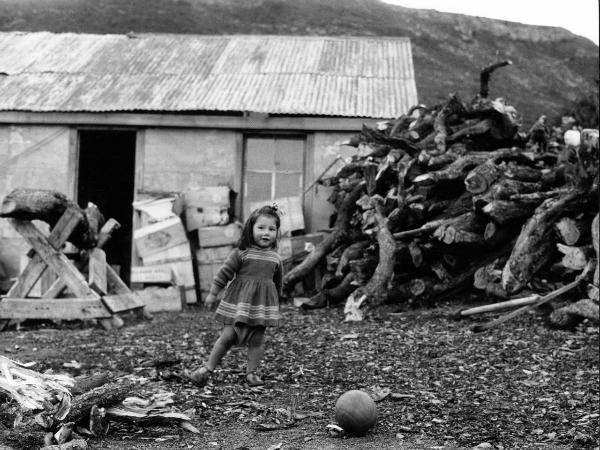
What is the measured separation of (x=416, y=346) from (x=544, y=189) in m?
3.21

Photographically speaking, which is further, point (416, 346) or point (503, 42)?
point (503, 42)

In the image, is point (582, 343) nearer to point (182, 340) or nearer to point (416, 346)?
point (416, 346)

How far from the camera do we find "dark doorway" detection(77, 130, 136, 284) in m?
15.2

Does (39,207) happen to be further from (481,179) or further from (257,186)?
(481,179)

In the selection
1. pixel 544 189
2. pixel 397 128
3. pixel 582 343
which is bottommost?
pixel 582 343

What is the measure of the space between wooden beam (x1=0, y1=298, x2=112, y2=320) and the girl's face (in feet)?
12.2

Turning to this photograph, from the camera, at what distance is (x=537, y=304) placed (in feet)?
22.9

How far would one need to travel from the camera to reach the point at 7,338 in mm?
7711

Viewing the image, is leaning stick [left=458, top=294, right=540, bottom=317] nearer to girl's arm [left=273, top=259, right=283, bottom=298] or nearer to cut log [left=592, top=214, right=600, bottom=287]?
cut log [left=592, top=214, right=600, bottom=287]

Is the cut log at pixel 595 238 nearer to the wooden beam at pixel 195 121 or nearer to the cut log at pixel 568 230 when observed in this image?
the cut log at pixel 568 230

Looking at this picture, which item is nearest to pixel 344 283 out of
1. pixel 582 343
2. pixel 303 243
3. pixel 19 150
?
pixel 303 243

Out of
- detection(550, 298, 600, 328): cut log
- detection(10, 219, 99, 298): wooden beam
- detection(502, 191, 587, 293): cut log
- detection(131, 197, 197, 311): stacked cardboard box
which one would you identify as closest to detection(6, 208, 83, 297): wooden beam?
detection(10, 219, 99, 298): wooden beam

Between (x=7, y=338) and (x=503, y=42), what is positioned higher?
(x=503, y=42)

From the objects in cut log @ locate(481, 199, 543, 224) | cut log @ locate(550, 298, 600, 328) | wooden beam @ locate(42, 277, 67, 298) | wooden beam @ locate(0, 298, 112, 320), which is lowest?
wooden beam @ locate(0, 298, 112, 320)
